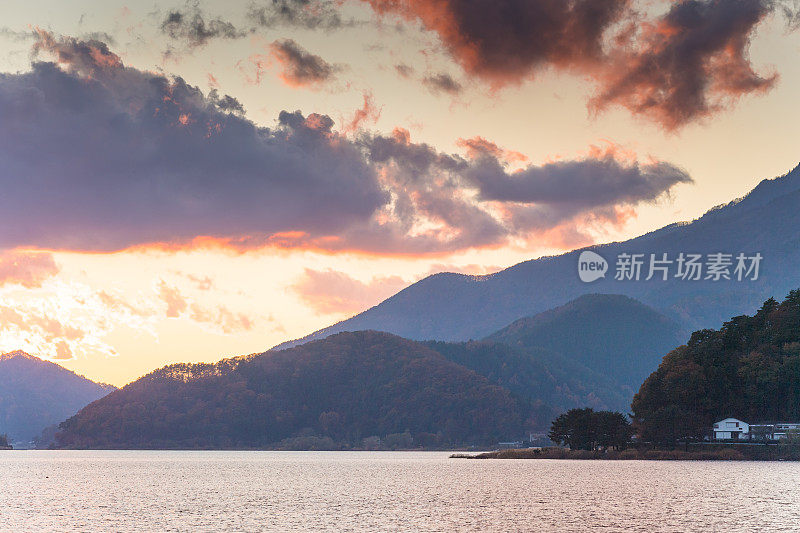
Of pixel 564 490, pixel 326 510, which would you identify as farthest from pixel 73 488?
pixel 564 490

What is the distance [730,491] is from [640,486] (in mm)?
18235

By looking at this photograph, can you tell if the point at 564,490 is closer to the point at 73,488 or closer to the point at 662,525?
the point at 662,525

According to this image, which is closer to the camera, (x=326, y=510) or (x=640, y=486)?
(x=326, y=510)

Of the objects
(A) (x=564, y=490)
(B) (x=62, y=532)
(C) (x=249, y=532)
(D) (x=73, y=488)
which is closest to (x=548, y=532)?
(C) (x=249, y=532)

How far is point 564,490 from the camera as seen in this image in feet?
541

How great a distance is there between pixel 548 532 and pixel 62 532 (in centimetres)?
5221

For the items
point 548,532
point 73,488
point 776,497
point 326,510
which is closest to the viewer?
point 548,532

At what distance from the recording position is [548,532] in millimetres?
103062

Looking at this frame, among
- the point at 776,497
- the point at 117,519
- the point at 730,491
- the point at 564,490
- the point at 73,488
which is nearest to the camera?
the point at 117,519

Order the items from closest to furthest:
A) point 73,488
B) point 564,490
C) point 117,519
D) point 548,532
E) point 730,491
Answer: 1. point 548,532
2. point 117,519
3. point 730,491
4. point 564,490
5. point 73,488

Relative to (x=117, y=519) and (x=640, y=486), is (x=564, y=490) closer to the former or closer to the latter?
(x=640, y=486)

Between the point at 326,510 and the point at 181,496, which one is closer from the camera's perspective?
the point at 326,510

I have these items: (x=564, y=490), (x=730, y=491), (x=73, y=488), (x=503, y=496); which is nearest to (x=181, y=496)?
(x=73, y=488)

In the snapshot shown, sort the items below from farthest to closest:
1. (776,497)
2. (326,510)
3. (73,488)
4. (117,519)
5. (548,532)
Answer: (73,488)
(776,497)
(326,510)
(117,519)
(548,532)
